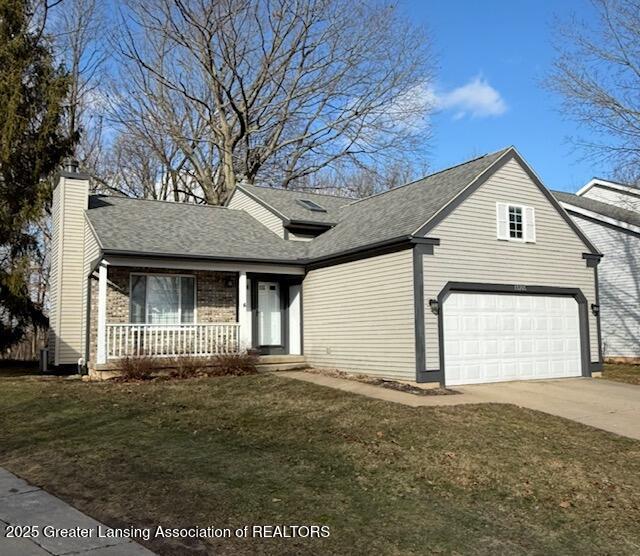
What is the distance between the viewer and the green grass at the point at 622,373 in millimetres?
15172

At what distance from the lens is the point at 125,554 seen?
4.31 metres

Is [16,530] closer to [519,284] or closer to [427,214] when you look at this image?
[427,214]

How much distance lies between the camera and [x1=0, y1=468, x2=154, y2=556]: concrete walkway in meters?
4.35

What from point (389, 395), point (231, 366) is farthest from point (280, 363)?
point (389, 395)

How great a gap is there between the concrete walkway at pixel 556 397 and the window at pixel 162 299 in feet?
11.6

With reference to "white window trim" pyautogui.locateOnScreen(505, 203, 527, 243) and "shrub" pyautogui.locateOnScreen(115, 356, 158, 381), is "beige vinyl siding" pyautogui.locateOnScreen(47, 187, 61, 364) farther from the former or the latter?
"white window trim" pyautogui.locateOnScreen(505, 203, 527, 243)

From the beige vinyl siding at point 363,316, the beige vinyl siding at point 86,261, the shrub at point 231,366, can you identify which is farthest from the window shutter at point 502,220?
the beige vinyl siding at point 86,261

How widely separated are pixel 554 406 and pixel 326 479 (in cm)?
624

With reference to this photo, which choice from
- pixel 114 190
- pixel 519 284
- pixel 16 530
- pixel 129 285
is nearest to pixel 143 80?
pixel 114 190

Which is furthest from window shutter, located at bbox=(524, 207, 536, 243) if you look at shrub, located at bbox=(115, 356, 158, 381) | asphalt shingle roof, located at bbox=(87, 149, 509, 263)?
shrub, located at bbox=(115, 356, 158, 381)

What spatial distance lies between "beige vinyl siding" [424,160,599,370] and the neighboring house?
0.12 feet

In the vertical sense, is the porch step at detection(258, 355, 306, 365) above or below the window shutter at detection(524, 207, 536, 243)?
below

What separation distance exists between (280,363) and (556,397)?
22.3 ft

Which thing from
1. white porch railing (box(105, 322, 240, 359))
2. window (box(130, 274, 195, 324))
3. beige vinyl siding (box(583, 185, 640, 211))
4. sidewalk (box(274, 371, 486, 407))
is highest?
beige vinyl siding (box(583, 185, 640, 211))
